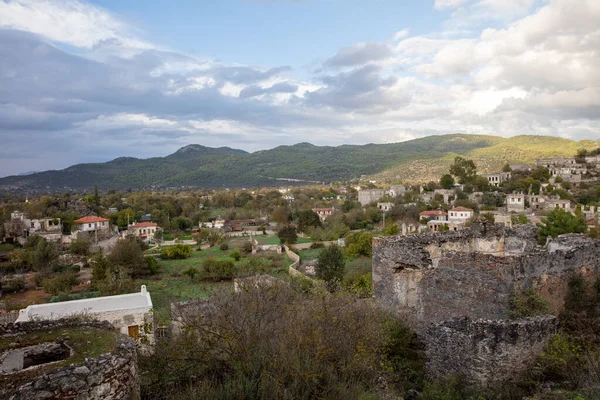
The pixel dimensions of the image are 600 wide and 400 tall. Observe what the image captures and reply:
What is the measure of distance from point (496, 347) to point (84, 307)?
14159mm

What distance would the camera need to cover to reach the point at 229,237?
5391cm

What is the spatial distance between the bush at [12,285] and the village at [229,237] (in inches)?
2.9

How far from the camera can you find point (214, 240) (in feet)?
161

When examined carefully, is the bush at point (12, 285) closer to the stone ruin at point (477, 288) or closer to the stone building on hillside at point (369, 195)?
the stone ruin at point (477, 288)

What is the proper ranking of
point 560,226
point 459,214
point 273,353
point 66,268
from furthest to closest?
point 459,214 < point 66,268 < point 560,226 < point 273,353

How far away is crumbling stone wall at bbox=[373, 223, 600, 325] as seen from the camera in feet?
27.0

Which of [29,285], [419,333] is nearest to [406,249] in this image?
[419,333]

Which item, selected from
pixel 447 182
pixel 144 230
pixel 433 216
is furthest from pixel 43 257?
pixel 447 182

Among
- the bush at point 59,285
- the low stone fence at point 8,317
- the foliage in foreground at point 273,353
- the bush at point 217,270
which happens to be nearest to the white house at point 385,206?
the bush at point 217,270

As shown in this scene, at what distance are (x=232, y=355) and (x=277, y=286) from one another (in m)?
2.58

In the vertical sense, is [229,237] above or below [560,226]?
below

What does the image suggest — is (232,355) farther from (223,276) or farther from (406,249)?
(223,276)

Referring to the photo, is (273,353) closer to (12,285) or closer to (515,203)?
(12,285)

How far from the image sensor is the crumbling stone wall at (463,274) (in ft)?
27.0
